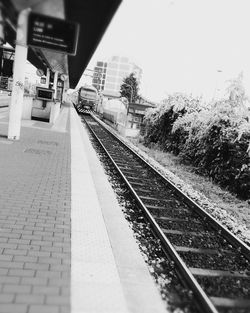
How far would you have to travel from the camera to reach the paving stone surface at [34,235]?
11.9ft

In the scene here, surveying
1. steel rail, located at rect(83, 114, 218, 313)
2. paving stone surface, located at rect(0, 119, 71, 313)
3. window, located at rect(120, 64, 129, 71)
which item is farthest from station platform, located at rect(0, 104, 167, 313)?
window, located at rect(120, 64, 129, 71)

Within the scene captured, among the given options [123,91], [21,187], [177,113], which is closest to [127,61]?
[123,91]

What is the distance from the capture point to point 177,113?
2195cm

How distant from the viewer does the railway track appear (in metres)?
4.44

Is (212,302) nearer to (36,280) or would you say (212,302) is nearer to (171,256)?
(171,256)

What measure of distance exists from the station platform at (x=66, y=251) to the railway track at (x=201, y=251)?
1.79ft

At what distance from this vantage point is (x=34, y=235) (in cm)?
524

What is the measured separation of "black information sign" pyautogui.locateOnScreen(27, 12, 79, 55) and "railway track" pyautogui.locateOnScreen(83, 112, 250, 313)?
139 inches

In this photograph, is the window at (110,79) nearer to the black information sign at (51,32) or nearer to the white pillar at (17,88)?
the white pillar at (17,88)

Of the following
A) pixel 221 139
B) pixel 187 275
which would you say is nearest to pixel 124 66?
pixel 221 139

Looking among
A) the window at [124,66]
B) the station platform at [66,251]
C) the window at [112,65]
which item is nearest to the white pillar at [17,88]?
the station platform at [66,251]

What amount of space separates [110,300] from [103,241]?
169cm

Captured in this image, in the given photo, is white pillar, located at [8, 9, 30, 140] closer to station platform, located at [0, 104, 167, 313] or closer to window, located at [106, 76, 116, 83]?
station platform, located at [0, 104, 167, 313]

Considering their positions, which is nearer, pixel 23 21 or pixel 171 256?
pixel 23 21
